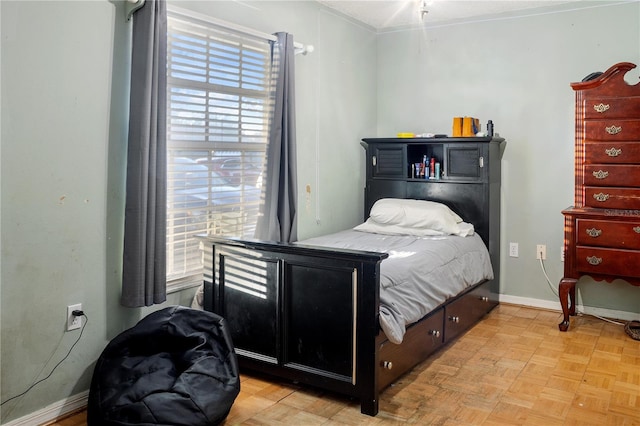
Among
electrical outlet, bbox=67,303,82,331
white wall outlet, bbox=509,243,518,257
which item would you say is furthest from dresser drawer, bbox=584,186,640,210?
electrical outlet, bbox=67,303,82,331

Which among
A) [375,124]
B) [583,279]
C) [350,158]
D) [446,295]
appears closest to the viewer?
[446,295]

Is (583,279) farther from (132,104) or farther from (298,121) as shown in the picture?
(132,104)

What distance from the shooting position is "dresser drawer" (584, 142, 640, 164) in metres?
3.78

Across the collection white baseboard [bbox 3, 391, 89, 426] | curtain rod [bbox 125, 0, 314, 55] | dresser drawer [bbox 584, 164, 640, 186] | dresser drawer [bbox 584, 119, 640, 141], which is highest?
curtain rod [bbox 125, 0, 314, 55]

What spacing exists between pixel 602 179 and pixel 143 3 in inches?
124

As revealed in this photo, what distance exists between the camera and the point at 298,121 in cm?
409

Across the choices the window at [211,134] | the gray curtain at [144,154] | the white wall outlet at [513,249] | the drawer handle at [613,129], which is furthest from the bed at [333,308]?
the drawer handle at [613,129]

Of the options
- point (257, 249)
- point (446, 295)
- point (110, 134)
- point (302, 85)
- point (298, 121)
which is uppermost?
point (302, 85)

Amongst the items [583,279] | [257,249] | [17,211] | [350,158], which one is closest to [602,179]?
[583,279]

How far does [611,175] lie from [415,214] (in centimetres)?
136

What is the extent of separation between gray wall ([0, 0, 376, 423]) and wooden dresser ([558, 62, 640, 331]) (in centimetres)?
267

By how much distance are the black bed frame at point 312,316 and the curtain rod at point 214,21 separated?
122cm

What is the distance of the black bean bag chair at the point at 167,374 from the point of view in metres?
2.32

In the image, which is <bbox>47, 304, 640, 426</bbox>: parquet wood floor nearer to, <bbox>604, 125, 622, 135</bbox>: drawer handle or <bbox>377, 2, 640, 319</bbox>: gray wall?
<bbox>377, 2, 640, 319</bbox>: gray wall
